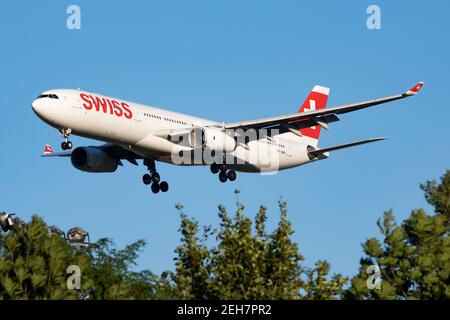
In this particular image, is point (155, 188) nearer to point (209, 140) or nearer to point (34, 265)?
point (209, 140)

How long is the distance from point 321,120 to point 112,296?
2689cm

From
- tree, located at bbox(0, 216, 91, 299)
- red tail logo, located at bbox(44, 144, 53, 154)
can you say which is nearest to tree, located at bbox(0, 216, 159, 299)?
tree, located at bbox(0, 216, 91, 299)

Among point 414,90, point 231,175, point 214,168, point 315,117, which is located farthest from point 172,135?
point 414,90

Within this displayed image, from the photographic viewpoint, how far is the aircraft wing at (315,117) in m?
56.2

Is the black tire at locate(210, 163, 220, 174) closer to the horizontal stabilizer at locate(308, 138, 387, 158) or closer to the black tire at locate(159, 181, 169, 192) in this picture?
the black tire at locate(159, 181, 169, 192)

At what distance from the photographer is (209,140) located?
59.3 metres

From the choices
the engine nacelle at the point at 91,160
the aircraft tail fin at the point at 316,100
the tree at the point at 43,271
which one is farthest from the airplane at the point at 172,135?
the tree at the point at 43,271

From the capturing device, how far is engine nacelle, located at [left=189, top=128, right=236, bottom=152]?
5922 cm

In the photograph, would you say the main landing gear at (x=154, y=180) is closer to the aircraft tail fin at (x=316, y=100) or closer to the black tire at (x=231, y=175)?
the black tire at (x=231, y=175)

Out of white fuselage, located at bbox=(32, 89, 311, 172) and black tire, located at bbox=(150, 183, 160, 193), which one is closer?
white fuselage, located at bbox=(32, 89, 311, 172)

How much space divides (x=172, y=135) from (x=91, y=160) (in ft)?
23.9

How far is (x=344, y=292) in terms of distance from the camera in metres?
38.0
